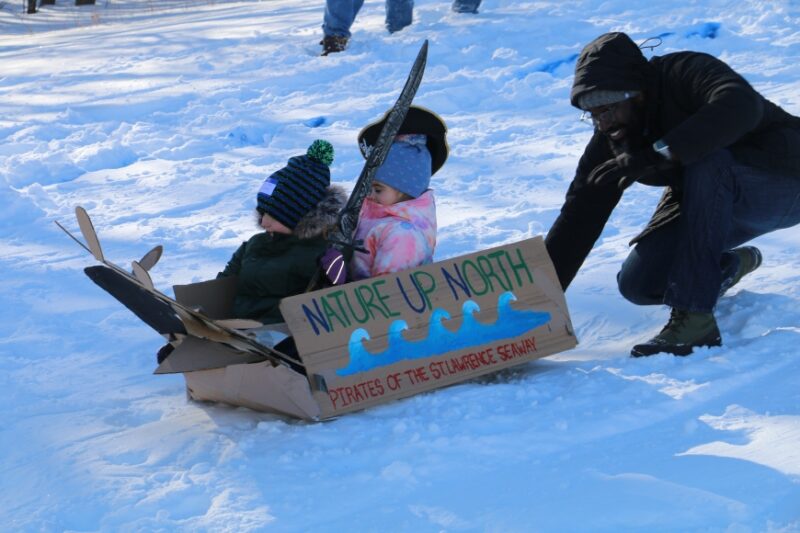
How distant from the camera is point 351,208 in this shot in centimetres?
281

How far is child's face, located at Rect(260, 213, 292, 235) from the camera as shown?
9.24 feet

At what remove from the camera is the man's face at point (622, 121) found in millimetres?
2811

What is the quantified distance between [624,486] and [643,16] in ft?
20.6

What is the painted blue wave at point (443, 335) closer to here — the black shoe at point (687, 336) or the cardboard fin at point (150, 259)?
the black shoe at point (687, 336)

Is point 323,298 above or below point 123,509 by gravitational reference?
above

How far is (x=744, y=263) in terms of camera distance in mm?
3213

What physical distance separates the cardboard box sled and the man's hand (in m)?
0.28

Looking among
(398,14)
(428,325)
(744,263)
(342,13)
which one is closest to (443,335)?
(428,325)

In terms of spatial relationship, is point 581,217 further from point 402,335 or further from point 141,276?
point 141,276

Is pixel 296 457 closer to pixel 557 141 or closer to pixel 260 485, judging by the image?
pixel 260 485

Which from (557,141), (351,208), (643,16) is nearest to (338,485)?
(351,208)

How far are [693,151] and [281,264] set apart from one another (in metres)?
1.15

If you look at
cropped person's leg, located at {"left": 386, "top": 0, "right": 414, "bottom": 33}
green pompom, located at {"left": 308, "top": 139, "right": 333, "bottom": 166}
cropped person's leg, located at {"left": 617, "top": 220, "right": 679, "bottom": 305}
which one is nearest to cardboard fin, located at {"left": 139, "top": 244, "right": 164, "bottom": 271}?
green pompom, located at {"left": 308, "top": 139, "right": 333, "bottom": 166}

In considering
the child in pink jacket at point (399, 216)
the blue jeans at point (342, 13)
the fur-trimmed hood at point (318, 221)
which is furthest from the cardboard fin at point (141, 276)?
the blue jeans at point (342, 13)
